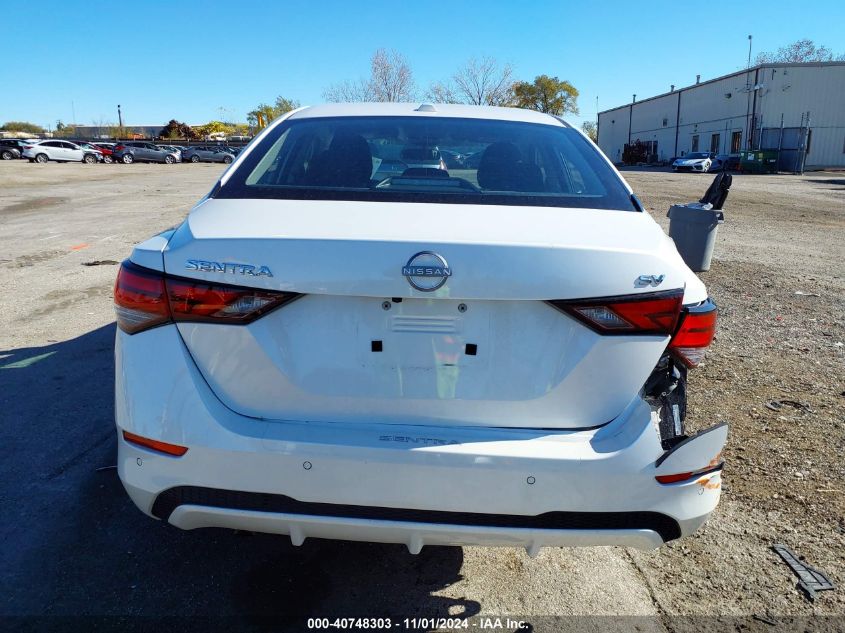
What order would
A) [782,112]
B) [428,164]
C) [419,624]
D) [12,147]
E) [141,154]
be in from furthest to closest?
1. [141,154]
2. [782,112]
3. [12,147]
4. [428,164]
5. [419,624]

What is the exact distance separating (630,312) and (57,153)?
51.9 meters

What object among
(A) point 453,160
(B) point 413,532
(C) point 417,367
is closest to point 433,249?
(C) point 417,367

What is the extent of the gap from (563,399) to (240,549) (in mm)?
1591

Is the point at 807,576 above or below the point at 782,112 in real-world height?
below

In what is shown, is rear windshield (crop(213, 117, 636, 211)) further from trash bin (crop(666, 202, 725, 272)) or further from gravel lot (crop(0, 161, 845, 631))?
trash bin (crop(666, 202, 725, 272))

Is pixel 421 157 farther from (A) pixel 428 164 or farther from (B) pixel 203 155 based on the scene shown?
(B) pixel 203 155

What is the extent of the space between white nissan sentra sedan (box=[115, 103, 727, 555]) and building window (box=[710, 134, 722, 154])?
203 ft

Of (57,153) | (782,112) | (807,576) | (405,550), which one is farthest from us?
(782,112)

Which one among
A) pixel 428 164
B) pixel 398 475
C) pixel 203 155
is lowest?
pixel 398 475

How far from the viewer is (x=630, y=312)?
1.92 m

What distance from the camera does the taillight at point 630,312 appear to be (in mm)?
1905

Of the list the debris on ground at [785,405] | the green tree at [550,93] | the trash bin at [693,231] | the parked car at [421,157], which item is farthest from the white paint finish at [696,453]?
the green tree at [550,93]

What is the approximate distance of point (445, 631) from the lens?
2307 millimetres

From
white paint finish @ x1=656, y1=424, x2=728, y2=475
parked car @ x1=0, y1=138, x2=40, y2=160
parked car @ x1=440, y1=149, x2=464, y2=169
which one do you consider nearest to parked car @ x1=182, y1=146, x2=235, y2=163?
parked car @ x1=0, y1=138, x2=40, y2=160
